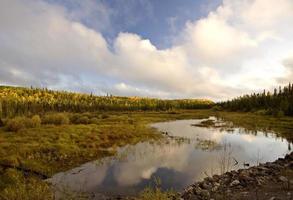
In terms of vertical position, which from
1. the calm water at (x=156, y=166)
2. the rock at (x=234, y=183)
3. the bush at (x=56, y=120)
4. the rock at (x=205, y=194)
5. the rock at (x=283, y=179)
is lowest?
the calm water at (x=156, y=166)

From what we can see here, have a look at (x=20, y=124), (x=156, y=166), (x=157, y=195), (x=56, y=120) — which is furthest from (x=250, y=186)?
(x=56, y=120)

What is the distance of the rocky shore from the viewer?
39.8ft

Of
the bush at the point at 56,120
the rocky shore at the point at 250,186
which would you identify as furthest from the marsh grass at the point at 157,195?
the bush at the point at 56,120

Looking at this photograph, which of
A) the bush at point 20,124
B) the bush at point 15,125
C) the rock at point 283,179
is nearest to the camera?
the rock at point 283,179

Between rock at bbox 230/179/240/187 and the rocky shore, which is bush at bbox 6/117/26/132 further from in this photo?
rock at bbox 230/179/240/187

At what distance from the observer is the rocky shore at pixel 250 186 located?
12.1 meters

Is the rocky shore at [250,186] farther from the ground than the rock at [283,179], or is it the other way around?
the rock at [283,179]

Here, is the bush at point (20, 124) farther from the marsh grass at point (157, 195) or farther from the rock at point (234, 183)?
the rock at point (234, 183)

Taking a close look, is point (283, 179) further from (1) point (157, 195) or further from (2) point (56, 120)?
(2) point (56, 120)

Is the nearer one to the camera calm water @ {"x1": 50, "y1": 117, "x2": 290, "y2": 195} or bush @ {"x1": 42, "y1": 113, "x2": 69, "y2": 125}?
calm water @ {"x1": 50, "y1": 117, "x2": 290, "y2": 195}

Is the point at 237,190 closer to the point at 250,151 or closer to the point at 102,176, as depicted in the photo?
the point at 102,176

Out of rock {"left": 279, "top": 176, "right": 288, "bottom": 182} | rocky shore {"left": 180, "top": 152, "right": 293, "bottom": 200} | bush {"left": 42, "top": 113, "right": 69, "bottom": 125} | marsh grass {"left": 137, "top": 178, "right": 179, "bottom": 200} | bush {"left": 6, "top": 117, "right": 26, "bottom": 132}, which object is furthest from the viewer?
bush {"left": 42, "top": 113, "right": 69, "bottom": 125}

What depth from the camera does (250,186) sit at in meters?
13.9

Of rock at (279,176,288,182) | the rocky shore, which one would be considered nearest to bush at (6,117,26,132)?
the rocky shore
